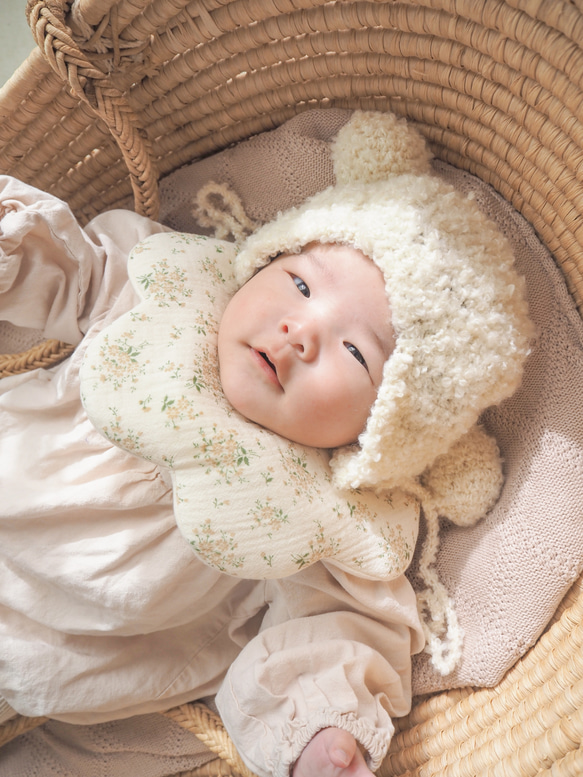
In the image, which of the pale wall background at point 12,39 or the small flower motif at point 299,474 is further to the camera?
the pale wall background at point 12,39

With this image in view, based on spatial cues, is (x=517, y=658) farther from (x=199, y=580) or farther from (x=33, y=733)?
(x=33, y=733)

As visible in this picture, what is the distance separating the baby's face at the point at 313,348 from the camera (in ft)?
2.87

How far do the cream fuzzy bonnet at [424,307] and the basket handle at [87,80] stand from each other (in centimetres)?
25

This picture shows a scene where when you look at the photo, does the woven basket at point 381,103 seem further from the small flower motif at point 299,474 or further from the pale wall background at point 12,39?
the pale wall background at point 12,39

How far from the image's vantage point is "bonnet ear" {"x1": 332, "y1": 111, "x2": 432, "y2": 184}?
1.00 meters

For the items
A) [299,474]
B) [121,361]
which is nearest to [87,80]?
[121,361]

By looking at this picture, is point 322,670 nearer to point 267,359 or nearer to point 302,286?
point 267,359

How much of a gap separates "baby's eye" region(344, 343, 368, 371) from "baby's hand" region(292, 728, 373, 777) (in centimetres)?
50

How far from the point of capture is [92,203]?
127cm

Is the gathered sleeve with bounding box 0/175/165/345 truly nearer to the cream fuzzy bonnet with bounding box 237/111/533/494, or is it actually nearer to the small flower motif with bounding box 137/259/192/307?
the small flower motif with bounding box 137/259/192/307

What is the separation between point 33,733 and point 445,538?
84 centimetres

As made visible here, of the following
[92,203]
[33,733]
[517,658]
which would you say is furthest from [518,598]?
[92,203]

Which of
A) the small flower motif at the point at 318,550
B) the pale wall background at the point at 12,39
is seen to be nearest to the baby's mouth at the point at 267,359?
the small flower motif at the point at 318,550

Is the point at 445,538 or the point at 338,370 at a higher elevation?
the point at 338,370
